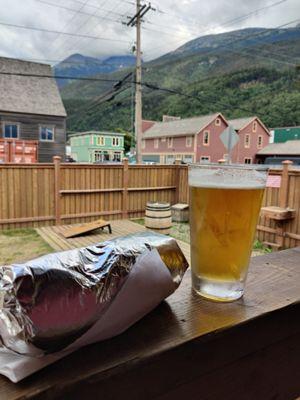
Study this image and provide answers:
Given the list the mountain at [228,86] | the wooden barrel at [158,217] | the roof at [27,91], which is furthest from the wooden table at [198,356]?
the roof at [27,91]

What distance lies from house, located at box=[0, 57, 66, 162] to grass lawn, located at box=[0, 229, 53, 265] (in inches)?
424

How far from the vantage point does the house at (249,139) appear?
26141mm

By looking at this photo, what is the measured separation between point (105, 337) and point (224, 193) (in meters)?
0.30

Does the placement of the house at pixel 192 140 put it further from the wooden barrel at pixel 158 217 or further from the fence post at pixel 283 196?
the fence post at pixel 283 196

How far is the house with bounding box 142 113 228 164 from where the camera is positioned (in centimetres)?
2472

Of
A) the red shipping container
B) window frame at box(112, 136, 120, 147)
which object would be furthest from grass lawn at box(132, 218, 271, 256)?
window frame at box(112, 136, 120, 147)

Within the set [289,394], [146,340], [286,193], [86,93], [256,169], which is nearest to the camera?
[146,340]

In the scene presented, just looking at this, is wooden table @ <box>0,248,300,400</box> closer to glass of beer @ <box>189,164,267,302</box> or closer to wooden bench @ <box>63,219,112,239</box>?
glass of beer @ <box>189,164,267,302</box>

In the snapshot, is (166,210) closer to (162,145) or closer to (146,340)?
(146,340)

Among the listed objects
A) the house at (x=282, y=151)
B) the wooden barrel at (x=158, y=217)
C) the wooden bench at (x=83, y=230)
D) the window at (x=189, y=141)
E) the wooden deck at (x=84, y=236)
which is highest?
the window at (x=189, y=141)

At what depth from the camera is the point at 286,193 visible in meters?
5.15

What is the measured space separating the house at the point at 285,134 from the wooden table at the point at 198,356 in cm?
2759

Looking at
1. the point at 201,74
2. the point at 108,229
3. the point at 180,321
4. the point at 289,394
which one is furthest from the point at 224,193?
the point at 201,74

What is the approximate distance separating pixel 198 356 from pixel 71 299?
0.87ft
